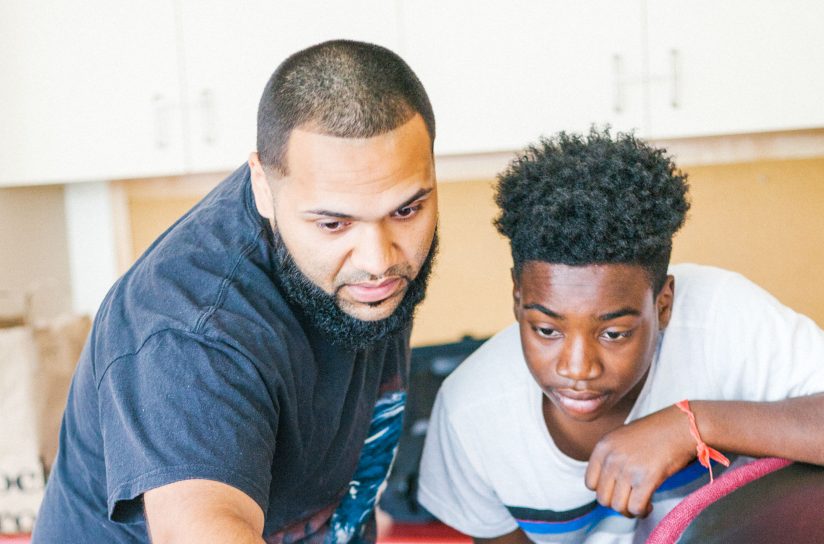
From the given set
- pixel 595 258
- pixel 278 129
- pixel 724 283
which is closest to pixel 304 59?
pixel 278 129

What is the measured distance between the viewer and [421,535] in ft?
5.72

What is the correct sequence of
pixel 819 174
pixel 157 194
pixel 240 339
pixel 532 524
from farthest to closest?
pixel 157 194
pixel 819 174
pixel 532 524
pixel 240 339

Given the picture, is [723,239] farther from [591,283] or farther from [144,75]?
[144,75]

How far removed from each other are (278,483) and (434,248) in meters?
0.32

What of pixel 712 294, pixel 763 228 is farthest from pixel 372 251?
pixel 763 228

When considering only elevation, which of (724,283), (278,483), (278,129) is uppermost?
(278,129)

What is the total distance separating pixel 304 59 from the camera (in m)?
0.94

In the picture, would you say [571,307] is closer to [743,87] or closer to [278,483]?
[278,483]

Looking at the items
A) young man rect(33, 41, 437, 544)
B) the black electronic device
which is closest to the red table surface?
the black electronic device

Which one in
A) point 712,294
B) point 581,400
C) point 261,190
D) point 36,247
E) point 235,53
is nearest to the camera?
point 261,190

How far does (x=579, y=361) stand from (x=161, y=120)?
132 cm

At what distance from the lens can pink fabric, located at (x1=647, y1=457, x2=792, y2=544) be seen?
0.79 meters

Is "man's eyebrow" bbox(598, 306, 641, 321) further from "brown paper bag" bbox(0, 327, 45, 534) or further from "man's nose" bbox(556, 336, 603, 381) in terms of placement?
"brown paper bag" bbox(0, 327, 45, 534)

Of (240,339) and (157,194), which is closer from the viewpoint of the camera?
(240,339)
